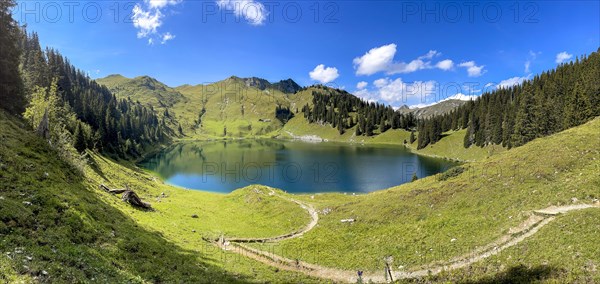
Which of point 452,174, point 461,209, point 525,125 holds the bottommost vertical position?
point 461,209

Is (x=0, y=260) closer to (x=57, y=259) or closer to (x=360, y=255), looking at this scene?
(x=57, y=259)

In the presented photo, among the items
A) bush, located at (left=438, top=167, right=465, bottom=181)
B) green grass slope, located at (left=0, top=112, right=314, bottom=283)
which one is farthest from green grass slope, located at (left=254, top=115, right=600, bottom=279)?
green grass slope, located at (left=0, top=112, right=314, bottom=283)

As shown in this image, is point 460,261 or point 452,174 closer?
point 460,261

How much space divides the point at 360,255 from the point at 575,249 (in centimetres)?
1821

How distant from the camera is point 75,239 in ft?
64.3

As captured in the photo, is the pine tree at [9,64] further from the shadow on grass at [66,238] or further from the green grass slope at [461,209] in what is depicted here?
the green grass slope at [461,209]

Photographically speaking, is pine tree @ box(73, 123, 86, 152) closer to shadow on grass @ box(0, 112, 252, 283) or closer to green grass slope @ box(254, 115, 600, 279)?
shadow on grass @ box(0, 112, 252, 283)

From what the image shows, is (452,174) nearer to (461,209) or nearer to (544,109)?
(461,209)

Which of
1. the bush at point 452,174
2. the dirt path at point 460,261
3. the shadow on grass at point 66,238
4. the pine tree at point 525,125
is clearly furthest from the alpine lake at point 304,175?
the shadow on grass at point 66,238

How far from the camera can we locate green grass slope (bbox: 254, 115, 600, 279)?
28750 millimetres

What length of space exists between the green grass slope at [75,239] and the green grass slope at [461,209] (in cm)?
880

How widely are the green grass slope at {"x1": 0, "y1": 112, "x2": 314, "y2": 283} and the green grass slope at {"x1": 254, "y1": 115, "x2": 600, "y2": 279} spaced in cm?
880

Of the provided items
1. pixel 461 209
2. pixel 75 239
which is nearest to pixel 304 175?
pixel 461 209

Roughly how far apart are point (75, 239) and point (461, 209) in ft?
122
